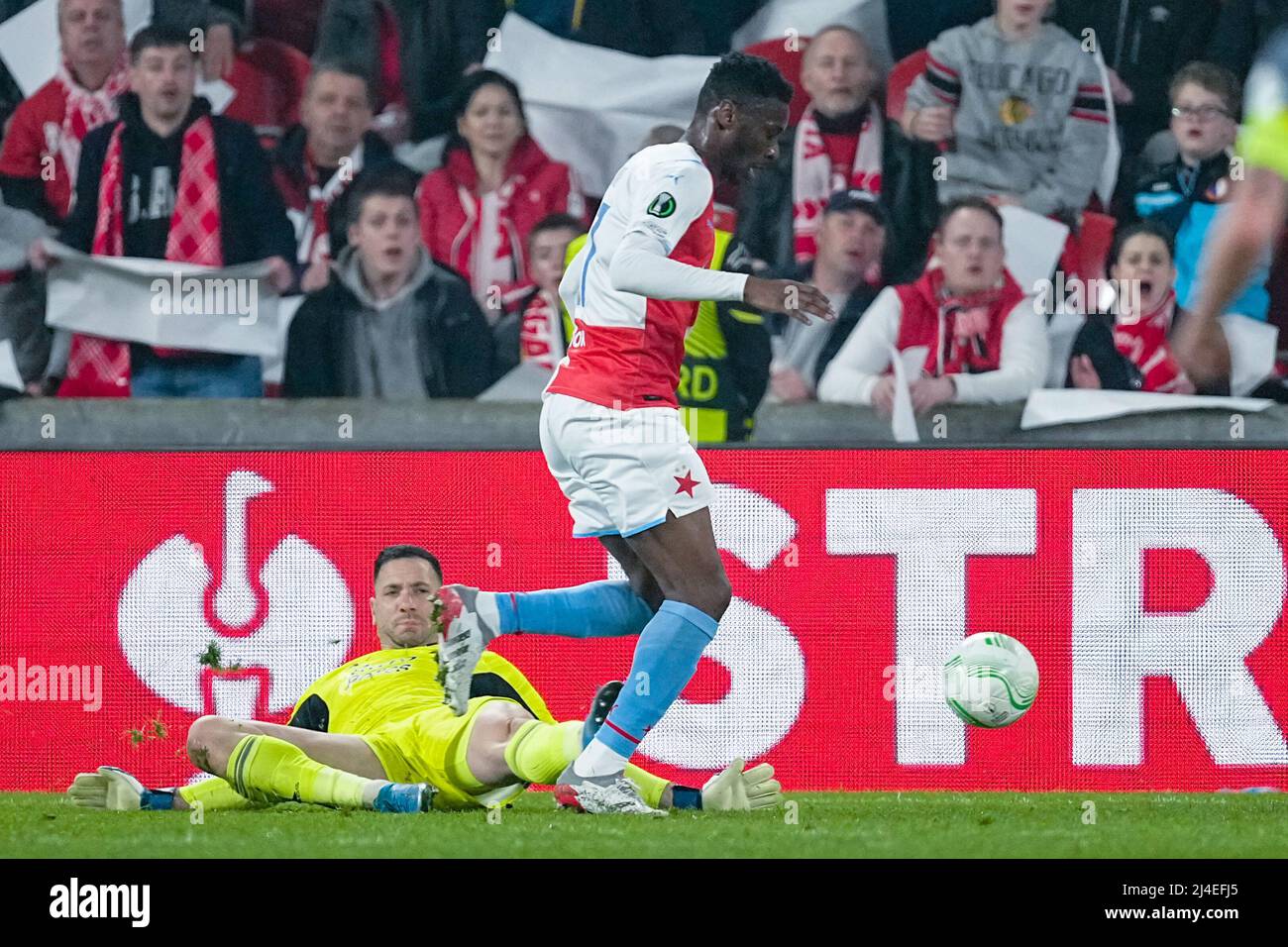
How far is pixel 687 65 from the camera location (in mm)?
8281

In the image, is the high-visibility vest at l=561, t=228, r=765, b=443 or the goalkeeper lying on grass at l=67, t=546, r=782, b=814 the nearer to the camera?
the goalkeeper lying on grass at l=67, t=546, r=782, b=814

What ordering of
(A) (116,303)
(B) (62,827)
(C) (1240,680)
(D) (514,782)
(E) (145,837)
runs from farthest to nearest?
(A) (116,303)
(C) (1240,680)
(D) (514,782)
(B) (62,827)
(E) (145,837)

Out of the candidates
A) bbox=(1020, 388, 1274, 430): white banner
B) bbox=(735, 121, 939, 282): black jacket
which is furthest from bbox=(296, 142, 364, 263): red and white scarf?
bbox=(1020, 388, 1274, 430): white banner

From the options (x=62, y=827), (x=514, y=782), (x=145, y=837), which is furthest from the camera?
(x=514, y=782)

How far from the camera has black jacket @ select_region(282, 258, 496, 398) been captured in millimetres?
8047

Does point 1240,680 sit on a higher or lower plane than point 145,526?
lower

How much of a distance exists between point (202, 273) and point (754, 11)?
2489mm

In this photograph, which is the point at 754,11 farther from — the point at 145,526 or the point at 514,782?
the point at 514,782

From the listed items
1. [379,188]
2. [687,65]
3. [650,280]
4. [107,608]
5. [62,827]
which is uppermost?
[687,65]

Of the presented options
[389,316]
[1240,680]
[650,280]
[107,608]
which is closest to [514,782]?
[650,280]

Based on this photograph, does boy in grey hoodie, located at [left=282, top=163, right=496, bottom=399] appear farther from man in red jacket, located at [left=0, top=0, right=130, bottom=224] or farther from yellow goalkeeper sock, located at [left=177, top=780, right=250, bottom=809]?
yellow goalkeeper sock, located at [left=177, top=780, right=250, bottom=809]

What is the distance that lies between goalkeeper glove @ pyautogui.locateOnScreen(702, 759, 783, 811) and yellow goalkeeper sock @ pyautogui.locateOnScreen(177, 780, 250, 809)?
1.30m

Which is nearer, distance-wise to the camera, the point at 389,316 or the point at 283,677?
the point at 283,677

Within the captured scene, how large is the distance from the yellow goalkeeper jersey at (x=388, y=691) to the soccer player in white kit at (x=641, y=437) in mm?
563
